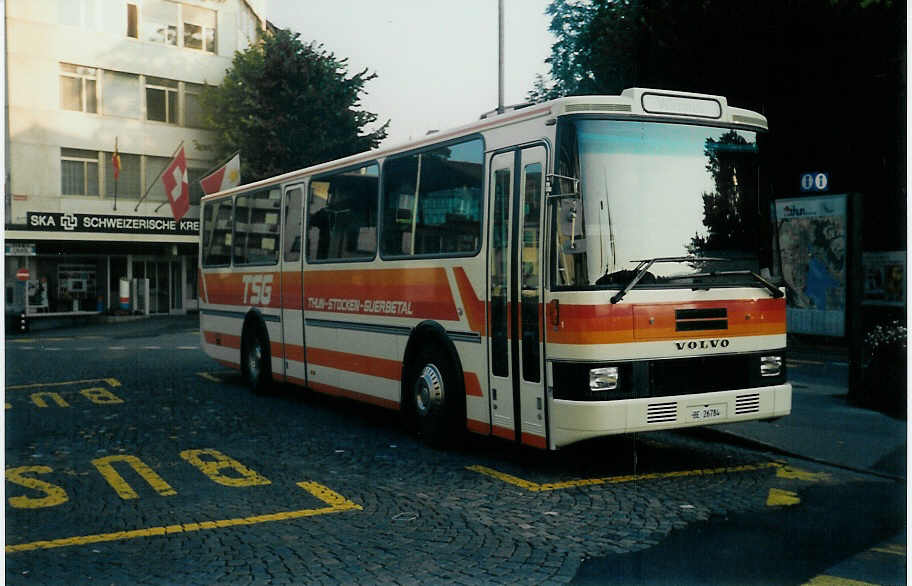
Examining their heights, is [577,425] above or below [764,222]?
below

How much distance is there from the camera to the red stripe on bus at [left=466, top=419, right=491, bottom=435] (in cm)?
823

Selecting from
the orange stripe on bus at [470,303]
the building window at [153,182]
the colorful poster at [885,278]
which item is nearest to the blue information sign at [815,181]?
the colorful poster at [885,278]

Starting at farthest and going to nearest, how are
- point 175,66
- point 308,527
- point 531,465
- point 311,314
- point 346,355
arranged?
point 175,66 < point 311,314 < point 346,355 < point 531,465 < point 308,527

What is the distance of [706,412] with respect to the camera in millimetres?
7395

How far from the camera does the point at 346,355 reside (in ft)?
35.2

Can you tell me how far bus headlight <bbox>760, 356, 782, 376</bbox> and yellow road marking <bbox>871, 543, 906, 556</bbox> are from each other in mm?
2108

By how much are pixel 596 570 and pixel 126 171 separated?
70.0ft

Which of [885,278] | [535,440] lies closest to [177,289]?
[885,278]

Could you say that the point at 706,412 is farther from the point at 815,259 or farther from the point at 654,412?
the point at 815,259

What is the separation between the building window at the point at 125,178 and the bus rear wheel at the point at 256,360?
382 inches

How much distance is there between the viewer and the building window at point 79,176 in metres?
21.8

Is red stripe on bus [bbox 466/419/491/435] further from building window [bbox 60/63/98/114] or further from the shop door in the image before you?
the shop door

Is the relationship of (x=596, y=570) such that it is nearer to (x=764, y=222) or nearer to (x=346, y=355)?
(x=764, y=222)

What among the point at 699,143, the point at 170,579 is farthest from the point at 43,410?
the point at 699,143
